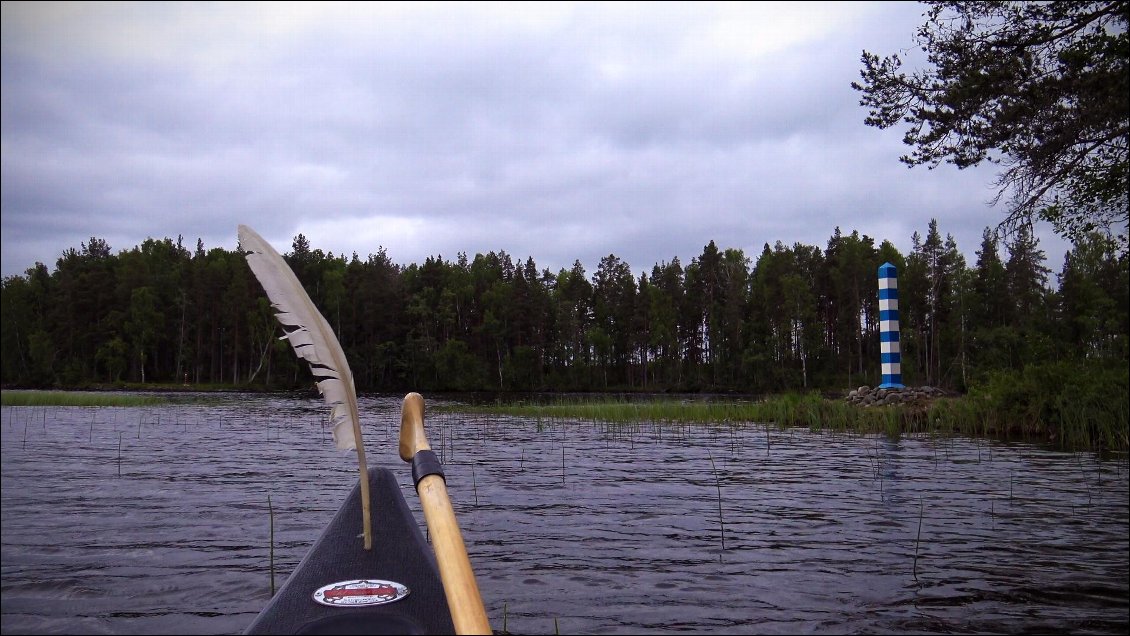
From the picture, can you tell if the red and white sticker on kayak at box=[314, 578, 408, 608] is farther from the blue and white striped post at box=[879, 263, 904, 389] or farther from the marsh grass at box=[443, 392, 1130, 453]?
the blue and white striped post at box=[879, 263, 904, 389]

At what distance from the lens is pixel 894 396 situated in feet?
66.6

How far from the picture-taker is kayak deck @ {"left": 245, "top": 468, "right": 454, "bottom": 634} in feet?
10.0

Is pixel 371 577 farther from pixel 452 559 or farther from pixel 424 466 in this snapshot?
pixel 452 559

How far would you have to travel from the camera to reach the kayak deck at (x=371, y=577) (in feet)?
10.0

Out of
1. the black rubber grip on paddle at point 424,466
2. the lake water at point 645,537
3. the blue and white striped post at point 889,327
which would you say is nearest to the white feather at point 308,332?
the black rubber grip on paddle at point 424,466

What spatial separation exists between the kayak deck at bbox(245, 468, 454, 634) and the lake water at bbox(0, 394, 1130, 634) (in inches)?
33.0

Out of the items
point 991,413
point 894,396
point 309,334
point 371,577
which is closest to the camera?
point 309,334

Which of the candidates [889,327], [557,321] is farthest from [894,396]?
[557,321]

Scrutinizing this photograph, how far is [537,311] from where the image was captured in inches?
2977

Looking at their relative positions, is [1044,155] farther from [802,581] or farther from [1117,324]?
[1117,324]

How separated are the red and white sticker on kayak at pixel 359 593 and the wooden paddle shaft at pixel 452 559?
0.60m

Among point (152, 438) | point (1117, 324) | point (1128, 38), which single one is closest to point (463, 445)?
point (152, 438)

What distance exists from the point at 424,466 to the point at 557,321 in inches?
2924

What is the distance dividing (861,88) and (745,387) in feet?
209
